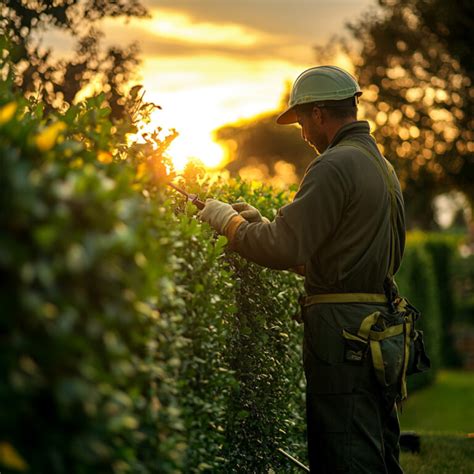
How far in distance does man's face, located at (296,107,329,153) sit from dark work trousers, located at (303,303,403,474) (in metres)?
0.95

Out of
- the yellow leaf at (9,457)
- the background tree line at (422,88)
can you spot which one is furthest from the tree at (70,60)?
the background tree line at (422,88)

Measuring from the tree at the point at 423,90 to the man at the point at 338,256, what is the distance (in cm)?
2259

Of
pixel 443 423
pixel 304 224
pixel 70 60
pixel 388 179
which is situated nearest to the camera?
pixel 304 224

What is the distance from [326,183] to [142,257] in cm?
199

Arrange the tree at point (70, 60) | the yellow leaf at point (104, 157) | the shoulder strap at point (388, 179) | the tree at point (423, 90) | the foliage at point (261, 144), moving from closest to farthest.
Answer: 1. the yellow leaf at point (104, 157)
2. the shoulder strap at point (388, 179)
3. the tree at point (70, 60)
4. the tree at point (423, 90)
5. the foliage at point (261, 144)

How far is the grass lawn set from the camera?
323 inches

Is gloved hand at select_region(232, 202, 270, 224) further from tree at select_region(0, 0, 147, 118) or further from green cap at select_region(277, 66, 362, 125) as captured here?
tree at select_region(0, 0, 147, 118)

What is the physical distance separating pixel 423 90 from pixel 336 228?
23957 mm

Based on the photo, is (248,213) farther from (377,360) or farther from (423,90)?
(423,90)

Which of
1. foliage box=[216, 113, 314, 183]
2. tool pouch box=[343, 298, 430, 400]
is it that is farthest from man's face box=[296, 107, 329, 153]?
foliage box=[216, 113, 314, 183]

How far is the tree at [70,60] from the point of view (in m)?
7.77

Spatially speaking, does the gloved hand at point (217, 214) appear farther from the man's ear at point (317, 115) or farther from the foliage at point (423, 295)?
the foliage at point (423, 295)

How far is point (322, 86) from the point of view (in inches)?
199

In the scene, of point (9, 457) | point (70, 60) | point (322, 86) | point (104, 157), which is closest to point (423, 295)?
point (70, 60)
